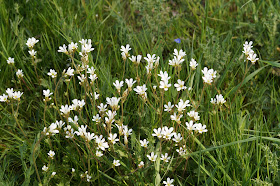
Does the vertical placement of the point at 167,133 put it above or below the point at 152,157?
above

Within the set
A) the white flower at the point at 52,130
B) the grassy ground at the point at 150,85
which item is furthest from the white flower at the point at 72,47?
the white flower at the point at 52,130

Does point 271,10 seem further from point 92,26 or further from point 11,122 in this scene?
point 11,122

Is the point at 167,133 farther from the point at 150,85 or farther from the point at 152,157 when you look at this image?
the point at 150,85

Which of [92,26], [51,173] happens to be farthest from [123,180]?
[92,26]

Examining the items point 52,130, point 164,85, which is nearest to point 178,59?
point 164,85

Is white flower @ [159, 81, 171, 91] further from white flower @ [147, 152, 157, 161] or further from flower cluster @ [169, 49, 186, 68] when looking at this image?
white flower @ [147, 152, 157, 161]

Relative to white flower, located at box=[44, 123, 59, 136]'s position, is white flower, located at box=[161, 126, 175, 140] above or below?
below

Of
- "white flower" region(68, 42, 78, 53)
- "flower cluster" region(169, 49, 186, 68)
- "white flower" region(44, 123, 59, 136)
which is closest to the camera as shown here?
"white flower" region(44, 123, 59, 136)

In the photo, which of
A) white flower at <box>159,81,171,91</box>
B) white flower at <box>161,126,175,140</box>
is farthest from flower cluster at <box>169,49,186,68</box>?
white flower at <box>161,126,175,140</box>

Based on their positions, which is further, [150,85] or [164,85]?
[150,85]
